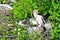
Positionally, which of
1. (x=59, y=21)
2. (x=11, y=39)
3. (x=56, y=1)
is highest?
(x=56, y=1)

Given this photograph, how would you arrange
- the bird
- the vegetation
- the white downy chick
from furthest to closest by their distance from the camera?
the bird, the white downy chick, the vegetation

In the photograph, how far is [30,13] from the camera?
4199 mm

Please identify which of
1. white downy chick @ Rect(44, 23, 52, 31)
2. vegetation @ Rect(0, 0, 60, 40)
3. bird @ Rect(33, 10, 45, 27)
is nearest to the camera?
vegetation @ Rect(0, 0, 60, 40)

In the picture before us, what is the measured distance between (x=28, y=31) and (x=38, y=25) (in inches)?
9.8

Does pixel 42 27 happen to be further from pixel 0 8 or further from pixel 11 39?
pixel 0 8

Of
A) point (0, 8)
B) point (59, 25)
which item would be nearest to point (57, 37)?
point (59, 25)

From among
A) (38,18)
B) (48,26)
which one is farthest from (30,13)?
(48,26)

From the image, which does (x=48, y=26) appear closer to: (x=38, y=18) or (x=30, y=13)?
(x=38, y=18)

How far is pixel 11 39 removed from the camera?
12.6 ft

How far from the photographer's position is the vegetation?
3772mm

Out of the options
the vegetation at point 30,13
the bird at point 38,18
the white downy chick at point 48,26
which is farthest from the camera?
the bird at point 38,18

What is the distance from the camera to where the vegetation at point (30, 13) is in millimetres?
3772

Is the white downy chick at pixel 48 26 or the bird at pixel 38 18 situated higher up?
the bird at pixel 38 18

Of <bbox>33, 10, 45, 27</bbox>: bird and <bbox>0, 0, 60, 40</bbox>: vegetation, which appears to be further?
<bbox>33, 10, 45, 27</bbox>: bird
